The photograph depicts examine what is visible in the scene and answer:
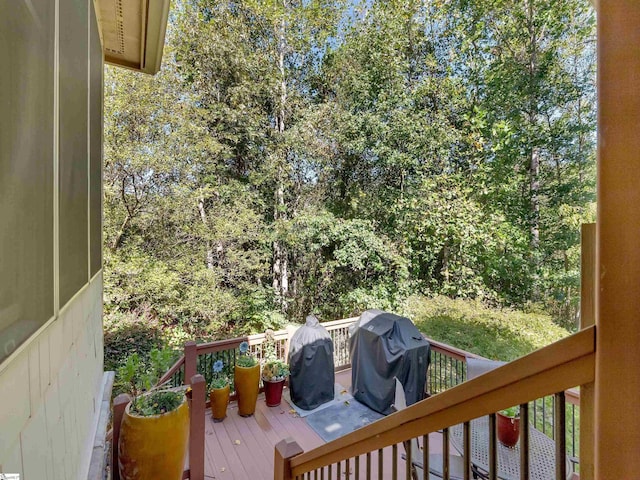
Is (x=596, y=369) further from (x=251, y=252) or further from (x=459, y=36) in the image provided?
(x=459, y=36)

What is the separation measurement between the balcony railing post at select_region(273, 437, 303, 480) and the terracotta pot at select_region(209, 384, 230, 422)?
239 cm

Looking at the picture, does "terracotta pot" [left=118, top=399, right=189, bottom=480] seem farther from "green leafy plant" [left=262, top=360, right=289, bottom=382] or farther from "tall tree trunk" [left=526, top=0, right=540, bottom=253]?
"tall tree trunk" [left=526, top=0, right=540, bottom=253]

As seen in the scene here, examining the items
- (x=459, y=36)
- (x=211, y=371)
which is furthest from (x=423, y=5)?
(x=211, y=371)

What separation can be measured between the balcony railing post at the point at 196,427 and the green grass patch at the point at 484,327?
4797 mm

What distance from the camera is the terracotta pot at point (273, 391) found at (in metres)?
4.13

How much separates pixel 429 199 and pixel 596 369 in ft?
25.2

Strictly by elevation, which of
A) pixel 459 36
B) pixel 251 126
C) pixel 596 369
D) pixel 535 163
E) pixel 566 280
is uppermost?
pixel 459 36

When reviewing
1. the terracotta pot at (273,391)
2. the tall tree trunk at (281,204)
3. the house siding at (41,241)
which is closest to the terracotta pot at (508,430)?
the house siding at (41,241)

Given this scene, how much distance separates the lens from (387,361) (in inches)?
158

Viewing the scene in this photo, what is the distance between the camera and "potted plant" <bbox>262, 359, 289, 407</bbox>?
13.6 ft

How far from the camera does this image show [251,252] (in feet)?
24.3

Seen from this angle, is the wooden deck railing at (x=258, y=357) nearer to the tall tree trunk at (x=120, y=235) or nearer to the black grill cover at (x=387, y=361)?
the black grill cover at (x=387, y=361)

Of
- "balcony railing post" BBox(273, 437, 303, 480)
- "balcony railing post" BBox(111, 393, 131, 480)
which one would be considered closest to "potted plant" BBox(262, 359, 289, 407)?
"balcony railing post" BBox(111, 393, 131, 480)

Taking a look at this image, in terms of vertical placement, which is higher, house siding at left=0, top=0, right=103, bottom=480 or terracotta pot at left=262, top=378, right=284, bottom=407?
house siding at left=0, top=0, right=103, bottom=480
